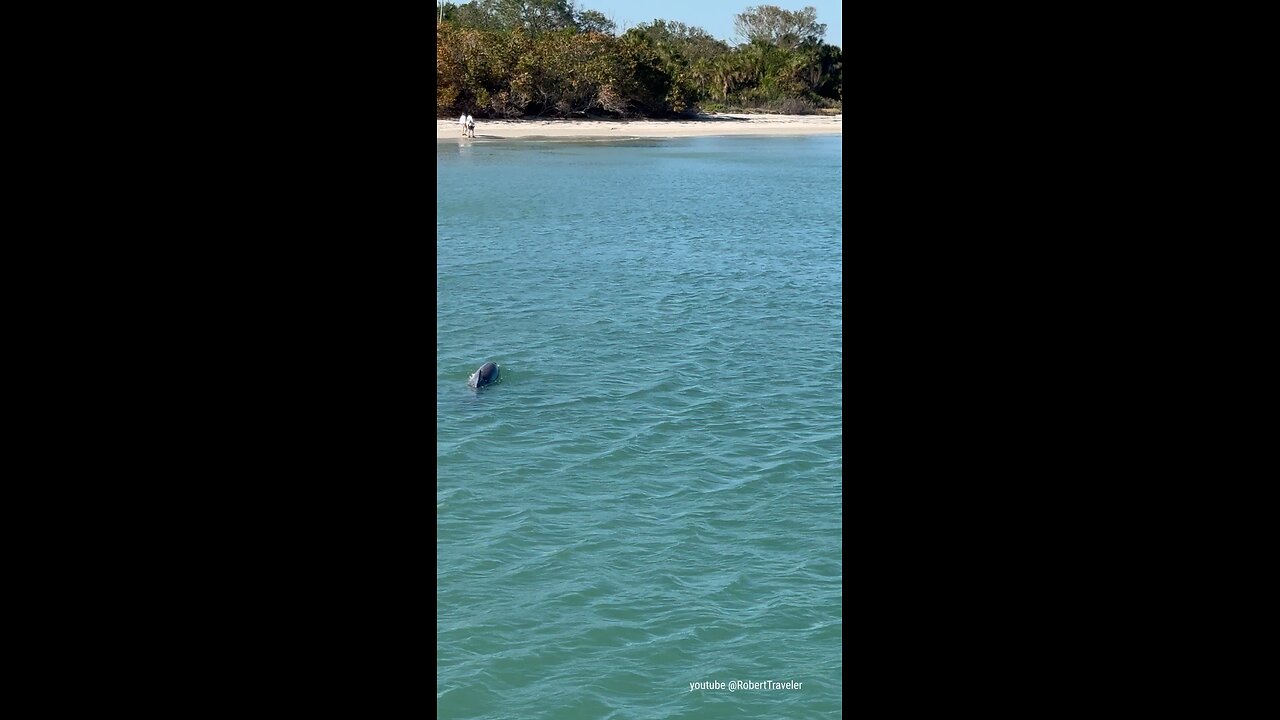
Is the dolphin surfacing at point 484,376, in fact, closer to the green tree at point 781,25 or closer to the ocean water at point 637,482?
the ocean water at point 637,482

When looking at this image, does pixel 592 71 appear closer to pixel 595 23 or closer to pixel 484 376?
pixel 595 23

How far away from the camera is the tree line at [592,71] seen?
37188mm

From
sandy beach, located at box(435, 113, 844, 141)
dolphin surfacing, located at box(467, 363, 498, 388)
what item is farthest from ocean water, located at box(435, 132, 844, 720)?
sandy beach, located at box(435, 113, 844, 141)

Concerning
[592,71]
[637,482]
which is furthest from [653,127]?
[637,482]

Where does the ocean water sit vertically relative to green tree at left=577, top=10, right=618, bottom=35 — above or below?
below

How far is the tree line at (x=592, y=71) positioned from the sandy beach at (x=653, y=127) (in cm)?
49

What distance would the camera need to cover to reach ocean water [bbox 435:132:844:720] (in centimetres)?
551

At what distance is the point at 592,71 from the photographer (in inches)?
1513

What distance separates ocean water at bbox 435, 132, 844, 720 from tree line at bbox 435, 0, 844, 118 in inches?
815

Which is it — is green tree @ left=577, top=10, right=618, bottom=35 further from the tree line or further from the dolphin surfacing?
the dolphin surfacing

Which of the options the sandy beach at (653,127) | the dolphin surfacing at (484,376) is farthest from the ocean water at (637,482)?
the sandy beach at (653,127)
